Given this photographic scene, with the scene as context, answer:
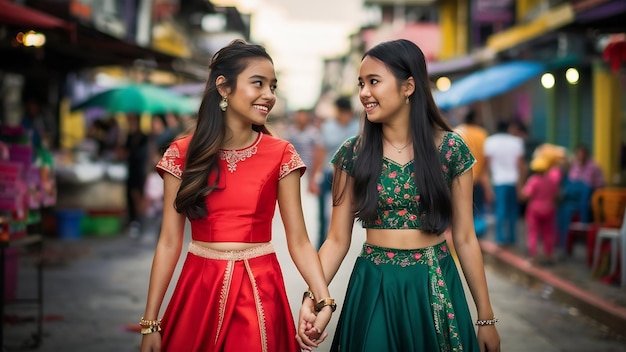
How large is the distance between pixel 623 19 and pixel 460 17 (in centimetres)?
2677

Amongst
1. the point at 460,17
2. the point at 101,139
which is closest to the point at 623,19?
the point at 101,139

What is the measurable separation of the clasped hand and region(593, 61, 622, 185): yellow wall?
15.7 m

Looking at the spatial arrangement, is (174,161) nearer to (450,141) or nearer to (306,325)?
(306,325)

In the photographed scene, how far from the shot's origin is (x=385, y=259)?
13.6 ft

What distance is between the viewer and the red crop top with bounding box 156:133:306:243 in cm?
406

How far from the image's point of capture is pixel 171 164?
4160 millimetres

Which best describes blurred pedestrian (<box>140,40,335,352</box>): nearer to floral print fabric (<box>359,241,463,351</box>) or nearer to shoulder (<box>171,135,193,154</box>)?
shoulder (<box>171,135,193,154</box>)

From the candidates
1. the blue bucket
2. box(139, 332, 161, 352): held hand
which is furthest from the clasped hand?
the blue bucket

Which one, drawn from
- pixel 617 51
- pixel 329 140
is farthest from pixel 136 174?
pixel 617 51

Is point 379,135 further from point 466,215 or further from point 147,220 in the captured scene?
point 147,220

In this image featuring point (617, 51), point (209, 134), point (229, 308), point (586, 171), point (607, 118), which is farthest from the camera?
point (607, 118)

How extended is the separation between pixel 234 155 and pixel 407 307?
1.03 m

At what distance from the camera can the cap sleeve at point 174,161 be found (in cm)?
415

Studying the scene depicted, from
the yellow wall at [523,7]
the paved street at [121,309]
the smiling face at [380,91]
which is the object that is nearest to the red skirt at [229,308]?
the smiling face at [380,91]
